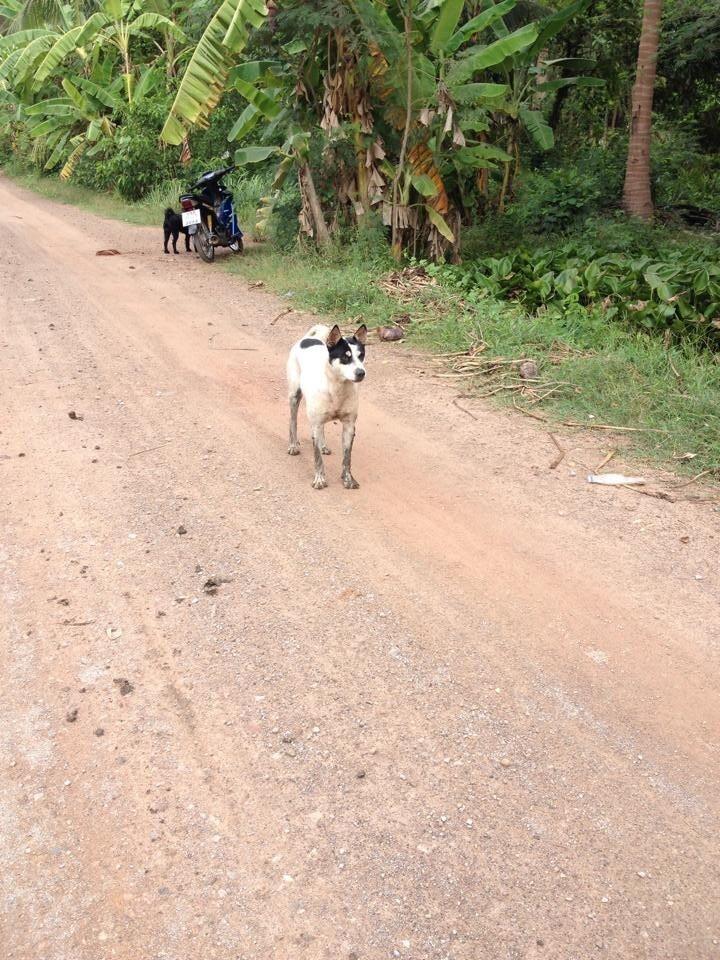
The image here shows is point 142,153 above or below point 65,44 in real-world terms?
below

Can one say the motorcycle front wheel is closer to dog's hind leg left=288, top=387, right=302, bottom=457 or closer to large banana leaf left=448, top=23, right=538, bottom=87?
large banana leaf left=448, top=23, right=538, bottom=87

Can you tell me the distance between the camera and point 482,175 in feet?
44.1

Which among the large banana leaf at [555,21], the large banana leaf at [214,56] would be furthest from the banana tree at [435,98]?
the large banana leaf at [214,56]

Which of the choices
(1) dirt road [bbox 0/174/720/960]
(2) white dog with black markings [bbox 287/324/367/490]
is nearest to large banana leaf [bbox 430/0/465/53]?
(1) dirt road [bbox 0/174/720/960]

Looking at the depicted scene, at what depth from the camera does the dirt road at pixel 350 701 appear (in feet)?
8.42

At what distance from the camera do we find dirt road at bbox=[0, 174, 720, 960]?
257 cm

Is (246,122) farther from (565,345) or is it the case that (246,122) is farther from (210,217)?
(565,345)

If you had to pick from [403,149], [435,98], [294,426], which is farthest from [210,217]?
[294,426]

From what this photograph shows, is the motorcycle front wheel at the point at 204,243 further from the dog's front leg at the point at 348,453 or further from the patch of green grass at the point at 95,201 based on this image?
the dog's front leg at the point at 348,453

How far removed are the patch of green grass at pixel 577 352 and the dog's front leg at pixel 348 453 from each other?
2032 mm

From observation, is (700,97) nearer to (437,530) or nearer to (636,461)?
(636,461)

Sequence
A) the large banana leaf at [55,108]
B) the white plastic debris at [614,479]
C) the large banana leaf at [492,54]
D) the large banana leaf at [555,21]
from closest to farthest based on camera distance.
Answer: the white plastic debris at [614,479] → the large banana leaf at [492,54] → the large banana leaf at [555,21] → the large banana leaf at [55,108]

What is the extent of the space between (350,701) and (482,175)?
11711 mm

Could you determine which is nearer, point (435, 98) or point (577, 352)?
point (577, 352)
